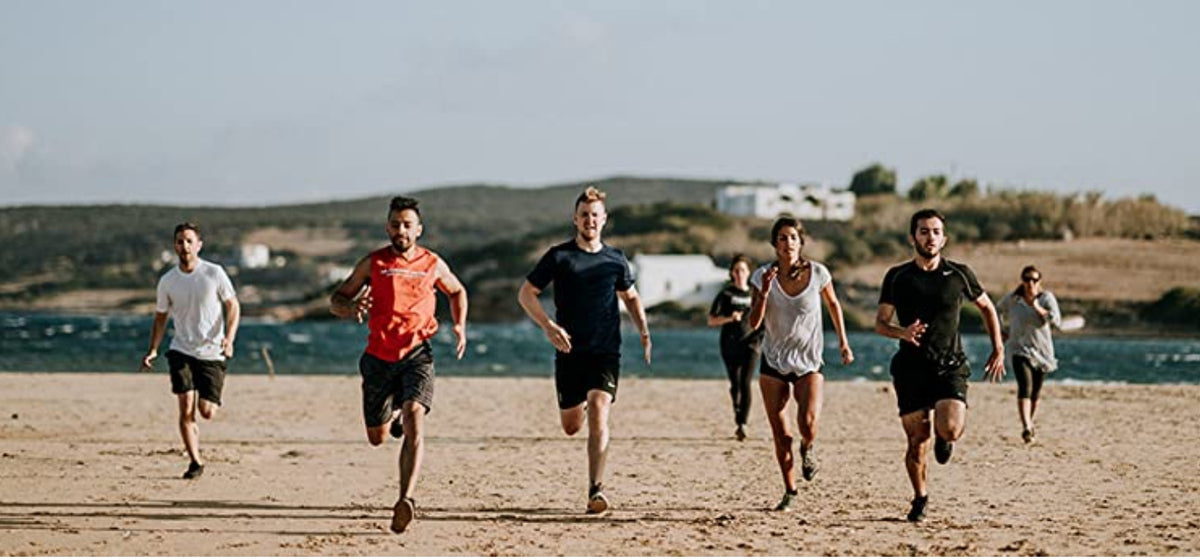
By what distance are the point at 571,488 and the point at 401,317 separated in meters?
2.98

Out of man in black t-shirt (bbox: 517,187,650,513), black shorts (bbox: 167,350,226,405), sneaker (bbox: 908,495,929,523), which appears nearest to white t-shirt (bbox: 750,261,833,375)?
man in black t-shirt (bbox: 517,187,650,513)

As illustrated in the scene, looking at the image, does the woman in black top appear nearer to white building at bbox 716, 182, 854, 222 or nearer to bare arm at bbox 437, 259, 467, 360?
bare arm at bbox 437, 259, 467, 360

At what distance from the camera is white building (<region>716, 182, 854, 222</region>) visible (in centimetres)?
17162

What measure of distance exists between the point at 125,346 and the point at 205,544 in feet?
194

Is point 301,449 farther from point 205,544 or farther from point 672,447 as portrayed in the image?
point 205,544

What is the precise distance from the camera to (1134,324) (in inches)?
4594

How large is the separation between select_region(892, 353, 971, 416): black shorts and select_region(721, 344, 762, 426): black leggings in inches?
225

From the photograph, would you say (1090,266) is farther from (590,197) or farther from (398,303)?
(398,303)

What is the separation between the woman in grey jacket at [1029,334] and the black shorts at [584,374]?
6757mm

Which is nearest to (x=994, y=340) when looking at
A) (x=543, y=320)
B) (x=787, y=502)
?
(x=787, y=502)

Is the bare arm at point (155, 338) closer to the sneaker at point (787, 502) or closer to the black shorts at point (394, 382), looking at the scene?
the black shorts at point (394, 382)

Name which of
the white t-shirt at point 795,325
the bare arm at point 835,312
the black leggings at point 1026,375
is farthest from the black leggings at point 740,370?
the white t-shirt at point 795,325

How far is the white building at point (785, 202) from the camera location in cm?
17162

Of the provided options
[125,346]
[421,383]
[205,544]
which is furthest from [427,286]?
[125,346]
